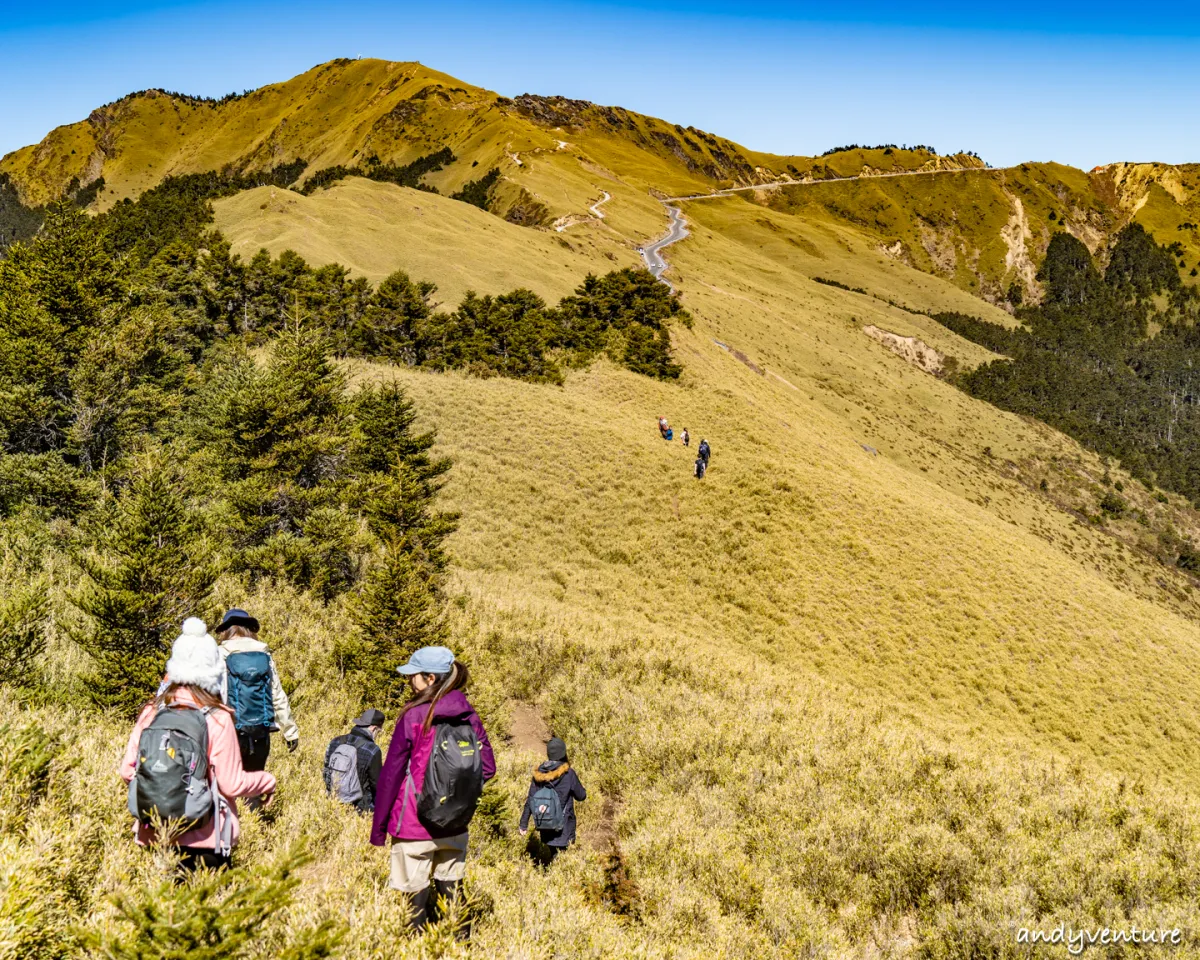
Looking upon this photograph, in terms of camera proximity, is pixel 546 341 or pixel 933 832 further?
pixel 546 341

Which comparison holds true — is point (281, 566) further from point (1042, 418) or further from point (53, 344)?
point (1042, 418)

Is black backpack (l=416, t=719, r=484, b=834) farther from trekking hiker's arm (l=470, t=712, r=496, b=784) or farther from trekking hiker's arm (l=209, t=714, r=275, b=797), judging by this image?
trekking hiker's arm (l=209, t=714, r=275, b=797)

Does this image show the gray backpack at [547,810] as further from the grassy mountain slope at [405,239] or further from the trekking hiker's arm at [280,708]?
the grassy mountain slope at [405,239]

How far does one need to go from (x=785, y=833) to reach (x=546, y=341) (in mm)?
46591

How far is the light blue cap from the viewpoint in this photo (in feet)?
16.7

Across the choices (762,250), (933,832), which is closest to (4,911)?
(933,832)

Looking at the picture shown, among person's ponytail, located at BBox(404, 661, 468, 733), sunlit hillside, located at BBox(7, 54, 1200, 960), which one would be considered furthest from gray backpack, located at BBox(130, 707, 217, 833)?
person's ponytail, located at BBox(404, 661, 468, 733)

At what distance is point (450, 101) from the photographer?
199m

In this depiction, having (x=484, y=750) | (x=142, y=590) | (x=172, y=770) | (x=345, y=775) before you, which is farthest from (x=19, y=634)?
(x=484, y=750)

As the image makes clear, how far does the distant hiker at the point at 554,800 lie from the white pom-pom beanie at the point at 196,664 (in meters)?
5.07

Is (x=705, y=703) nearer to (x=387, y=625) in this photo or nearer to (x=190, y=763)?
(x=387, y=625)

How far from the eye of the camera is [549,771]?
29.1ft

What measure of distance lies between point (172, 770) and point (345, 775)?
156 inches

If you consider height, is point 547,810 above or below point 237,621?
below
